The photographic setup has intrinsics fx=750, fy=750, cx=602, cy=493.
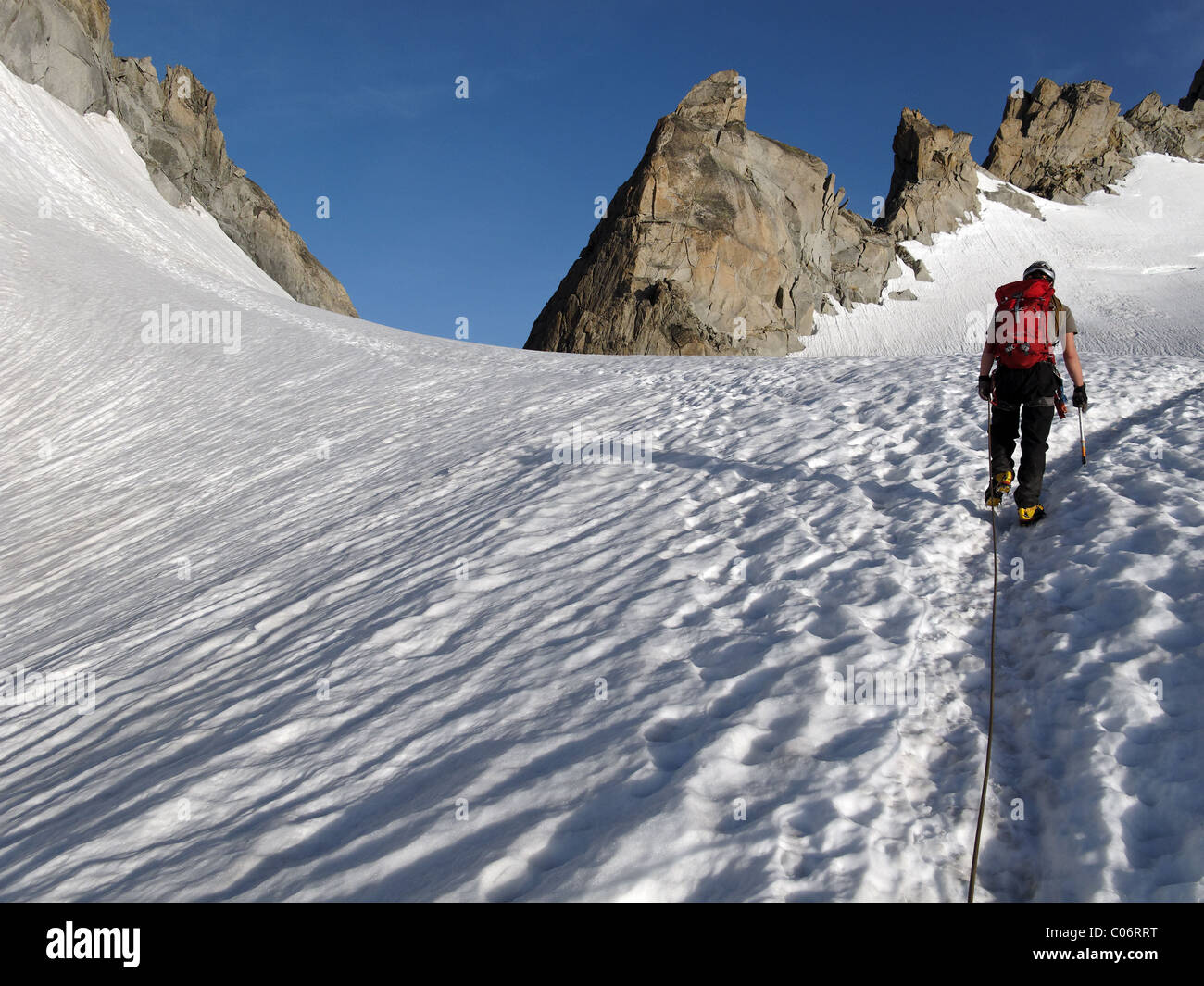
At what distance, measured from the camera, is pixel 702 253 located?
7256 cm

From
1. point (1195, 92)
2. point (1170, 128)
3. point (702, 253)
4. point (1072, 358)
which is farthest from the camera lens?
point (1195, 92)

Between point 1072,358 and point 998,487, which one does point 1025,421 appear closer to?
point 998,487

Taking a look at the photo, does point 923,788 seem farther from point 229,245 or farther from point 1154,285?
point 1154,285

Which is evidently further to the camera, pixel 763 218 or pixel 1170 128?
pixel 1170 128

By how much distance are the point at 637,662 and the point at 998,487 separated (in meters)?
3.50

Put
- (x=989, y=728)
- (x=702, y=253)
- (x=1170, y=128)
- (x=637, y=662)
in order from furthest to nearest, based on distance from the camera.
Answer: (x=1170, y=128) < (x=702, y=253) < (x=637, y=662) < (x=989, y=728)

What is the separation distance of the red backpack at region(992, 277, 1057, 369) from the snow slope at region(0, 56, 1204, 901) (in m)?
1.17

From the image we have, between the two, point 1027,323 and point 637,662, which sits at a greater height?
point 1027,323

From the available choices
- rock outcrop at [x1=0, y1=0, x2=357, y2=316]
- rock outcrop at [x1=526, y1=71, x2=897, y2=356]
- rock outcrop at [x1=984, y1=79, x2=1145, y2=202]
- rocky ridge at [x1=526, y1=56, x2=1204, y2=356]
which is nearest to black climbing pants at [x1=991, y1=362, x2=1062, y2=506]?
rock outcrop at [x1=0, y1=0, x2=357, y2=316]

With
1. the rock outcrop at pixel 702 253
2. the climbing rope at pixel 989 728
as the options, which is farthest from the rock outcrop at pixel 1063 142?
the climbing rope at pixel 989 728

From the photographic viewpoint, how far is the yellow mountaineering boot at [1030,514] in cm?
573

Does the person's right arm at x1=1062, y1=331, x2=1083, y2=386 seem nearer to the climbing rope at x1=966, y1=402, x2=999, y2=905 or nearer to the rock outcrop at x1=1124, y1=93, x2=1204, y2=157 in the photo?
the climbing rope at x1=966, y1=402, x2=999, y2=905

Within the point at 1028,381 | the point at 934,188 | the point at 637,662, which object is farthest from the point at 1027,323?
the point at 934,188
